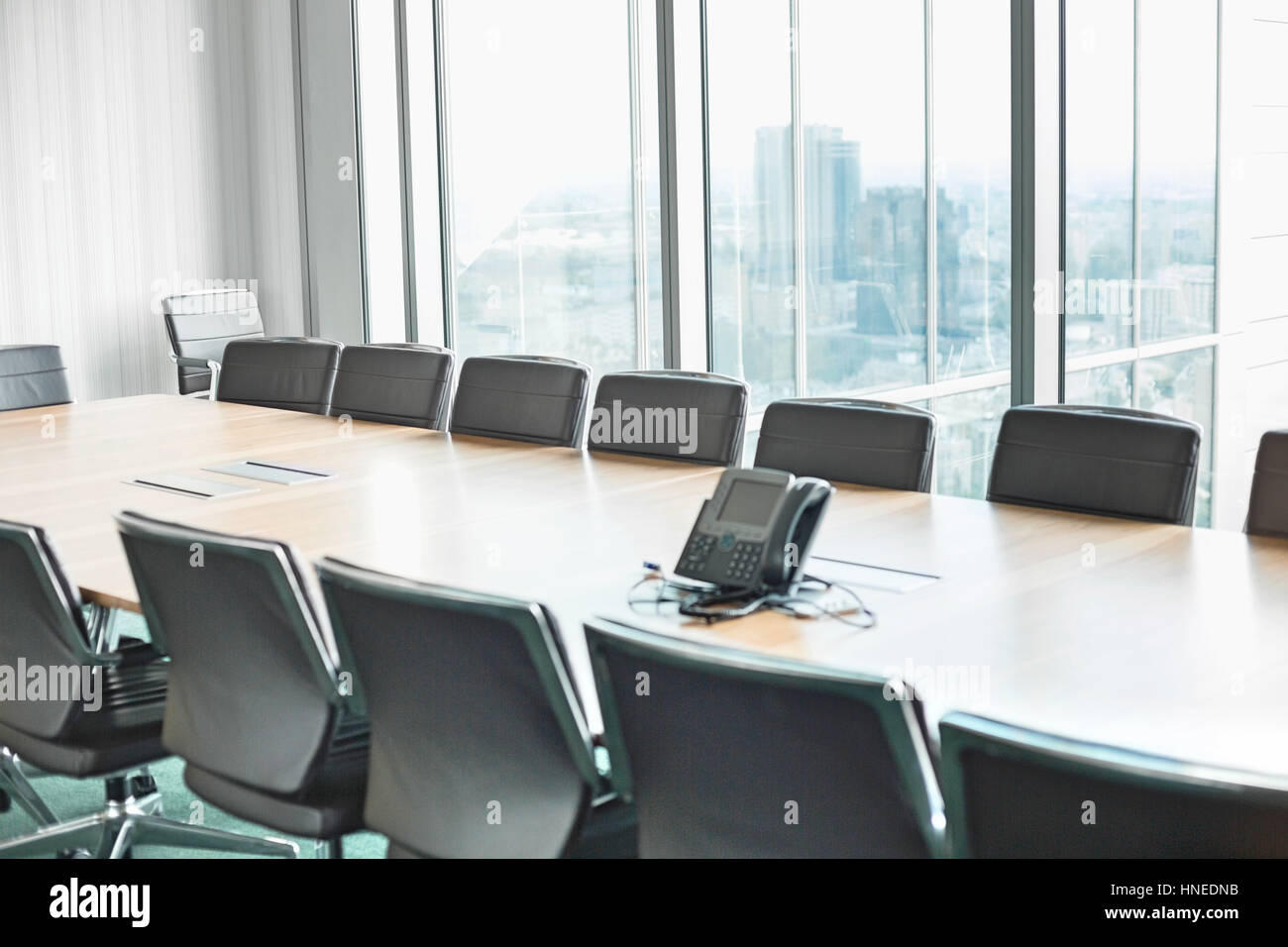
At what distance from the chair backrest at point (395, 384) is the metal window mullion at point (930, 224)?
2007mm

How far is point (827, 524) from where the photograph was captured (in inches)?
139

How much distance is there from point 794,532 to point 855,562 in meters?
0.37

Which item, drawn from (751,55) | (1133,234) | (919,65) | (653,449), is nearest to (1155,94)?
(1133,234)

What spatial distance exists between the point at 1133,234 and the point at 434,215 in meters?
4.14

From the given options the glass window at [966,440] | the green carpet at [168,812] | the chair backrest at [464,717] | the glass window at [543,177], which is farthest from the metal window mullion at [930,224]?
the chair backrest at [464,717]

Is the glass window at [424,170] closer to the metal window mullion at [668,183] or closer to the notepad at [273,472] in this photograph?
the metal window mullion at [668,183]

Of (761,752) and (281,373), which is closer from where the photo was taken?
(761,752)

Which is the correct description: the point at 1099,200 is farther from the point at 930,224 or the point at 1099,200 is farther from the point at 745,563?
the point at 745,563

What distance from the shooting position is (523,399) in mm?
4938

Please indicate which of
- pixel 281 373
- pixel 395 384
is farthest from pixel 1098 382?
pixel 281 373

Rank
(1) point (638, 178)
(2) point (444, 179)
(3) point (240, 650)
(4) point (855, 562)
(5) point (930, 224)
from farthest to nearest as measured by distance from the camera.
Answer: (2) point (444, 179), (1) point (638, 178), (5) point (930, 224), (4) point (855, 562), (3) point (240, 650)

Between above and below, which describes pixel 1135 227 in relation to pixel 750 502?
above

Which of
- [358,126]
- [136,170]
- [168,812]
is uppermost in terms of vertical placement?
[358,126]

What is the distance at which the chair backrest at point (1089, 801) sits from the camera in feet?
4.92
